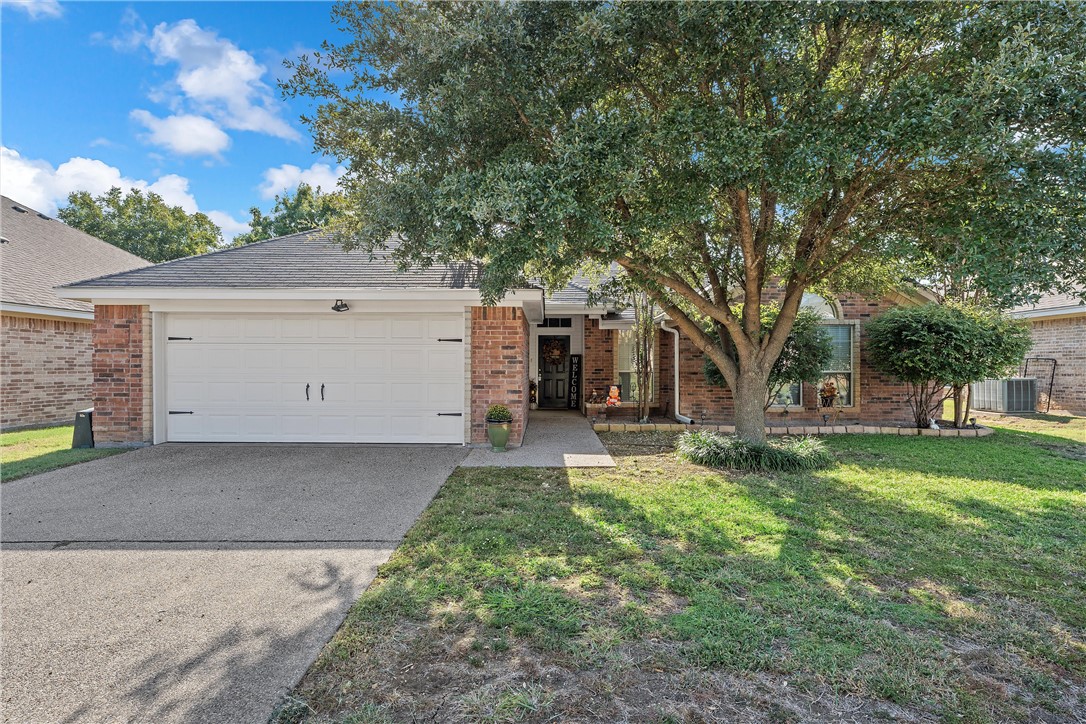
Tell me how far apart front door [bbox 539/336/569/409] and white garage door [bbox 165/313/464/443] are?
570cm

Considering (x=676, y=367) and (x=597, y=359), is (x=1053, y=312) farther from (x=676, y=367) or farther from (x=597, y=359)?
(x=597, y=359)

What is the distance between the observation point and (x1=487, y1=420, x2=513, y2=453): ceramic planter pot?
26.1 ft

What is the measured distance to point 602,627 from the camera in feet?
9.32

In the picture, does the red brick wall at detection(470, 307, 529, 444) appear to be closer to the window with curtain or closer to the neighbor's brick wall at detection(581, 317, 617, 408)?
the neighbor's brick wall at detection(581, 317, 617, 408)

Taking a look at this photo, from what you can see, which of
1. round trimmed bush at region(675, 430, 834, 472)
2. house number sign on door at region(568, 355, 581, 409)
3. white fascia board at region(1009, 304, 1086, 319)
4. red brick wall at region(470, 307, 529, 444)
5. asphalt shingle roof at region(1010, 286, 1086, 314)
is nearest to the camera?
round trimmed bush at region(675, 430, 834, 472)

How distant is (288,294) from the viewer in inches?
311

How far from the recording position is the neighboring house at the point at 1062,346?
42.1 ft

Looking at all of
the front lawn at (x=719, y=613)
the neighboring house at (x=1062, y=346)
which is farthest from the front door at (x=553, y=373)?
the neighboring house at (x=1062, y=346)

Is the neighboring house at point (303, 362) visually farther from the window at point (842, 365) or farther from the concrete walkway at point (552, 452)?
the window at point (842, 365)

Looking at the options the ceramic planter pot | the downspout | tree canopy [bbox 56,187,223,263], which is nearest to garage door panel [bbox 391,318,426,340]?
the ceramic planter pot

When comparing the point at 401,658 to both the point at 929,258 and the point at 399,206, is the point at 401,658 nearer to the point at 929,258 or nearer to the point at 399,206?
the point at 399,206

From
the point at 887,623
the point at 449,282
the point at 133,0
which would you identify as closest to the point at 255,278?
the point at 449,282

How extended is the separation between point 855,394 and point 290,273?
11814mm

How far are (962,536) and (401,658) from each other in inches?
186
